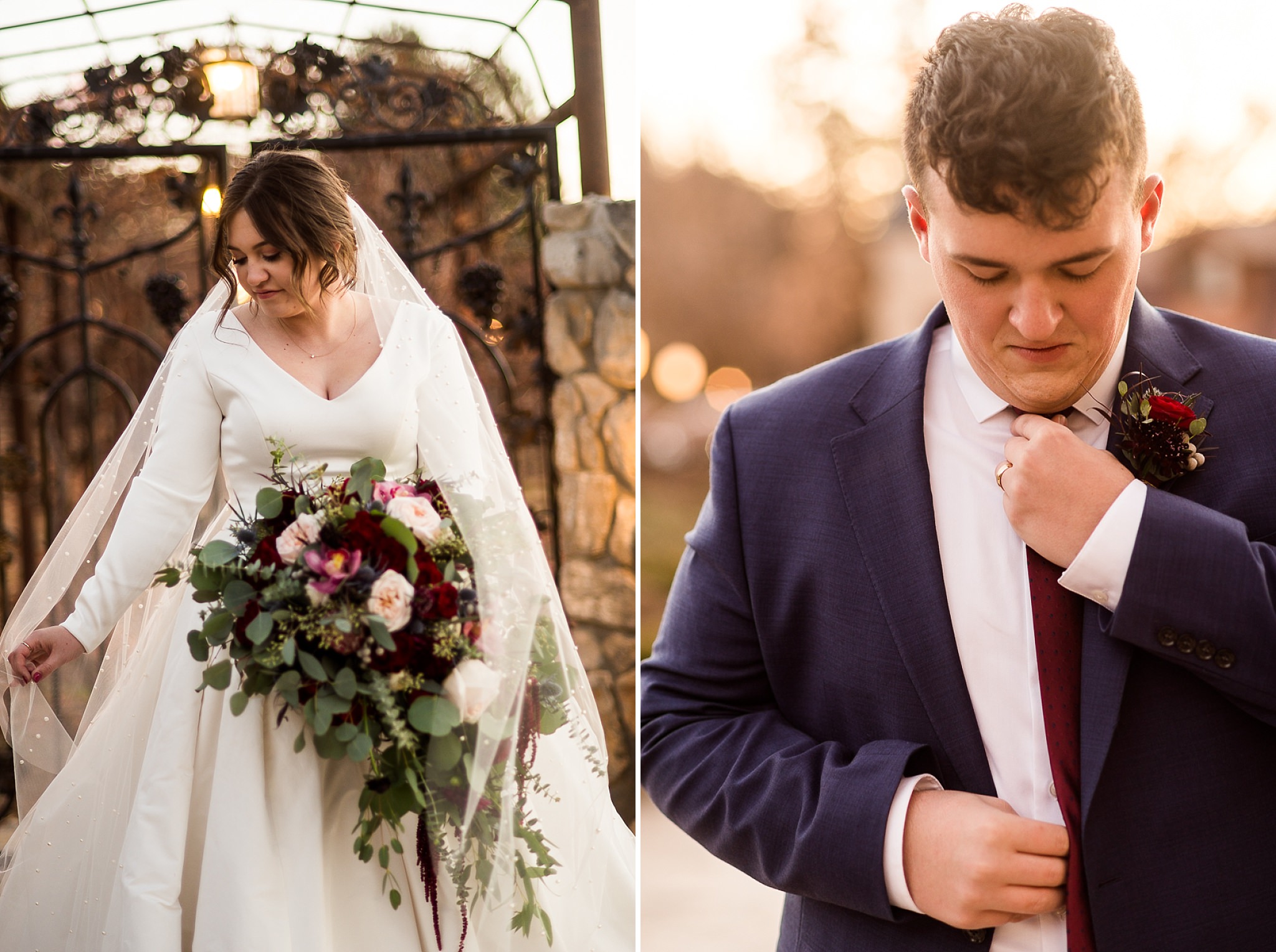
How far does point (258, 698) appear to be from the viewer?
5.77ft

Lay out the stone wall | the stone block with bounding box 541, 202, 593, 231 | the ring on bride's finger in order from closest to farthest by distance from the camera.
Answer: the ring on bride's finger < the stone block with bounding box 541, 202, 593, 231 < the stone wall

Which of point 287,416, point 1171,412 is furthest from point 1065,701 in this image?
point 287,416

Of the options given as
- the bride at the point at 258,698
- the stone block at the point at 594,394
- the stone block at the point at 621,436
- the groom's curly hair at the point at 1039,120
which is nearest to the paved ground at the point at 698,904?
the stone block at the point at 621,436

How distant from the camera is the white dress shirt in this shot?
122cm

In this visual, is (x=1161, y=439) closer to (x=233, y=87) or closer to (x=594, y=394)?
(x=594, y=394)

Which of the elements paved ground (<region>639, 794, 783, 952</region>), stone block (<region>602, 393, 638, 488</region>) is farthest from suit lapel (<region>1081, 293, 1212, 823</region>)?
paved ground (<region>639, 794, 783, 952</region>)

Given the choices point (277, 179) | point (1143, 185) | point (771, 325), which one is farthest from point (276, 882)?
point (771, 325)

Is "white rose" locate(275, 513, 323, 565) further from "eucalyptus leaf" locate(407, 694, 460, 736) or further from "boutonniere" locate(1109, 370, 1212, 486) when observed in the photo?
"boutonniere" locate(1109, 370, 1212, 486)

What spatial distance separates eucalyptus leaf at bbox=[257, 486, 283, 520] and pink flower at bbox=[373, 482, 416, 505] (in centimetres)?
16

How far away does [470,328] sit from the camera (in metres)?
2.57

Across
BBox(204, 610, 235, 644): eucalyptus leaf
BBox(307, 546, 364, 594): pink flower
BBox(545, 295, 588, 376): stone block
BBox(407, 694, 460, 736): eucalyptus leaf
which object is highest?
BBox(545, 295, 588, 376): stone block

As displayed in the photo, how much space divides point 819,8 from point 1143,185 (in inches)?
305

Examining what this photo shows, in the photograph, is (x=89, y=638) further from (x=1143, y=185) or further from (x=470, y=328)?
(x=1143, y=185)

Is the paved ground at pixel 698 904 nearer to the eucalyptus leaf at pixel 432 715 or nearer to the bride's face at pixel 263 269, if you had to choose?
the eucalyptus leaf at pixel 432 715
